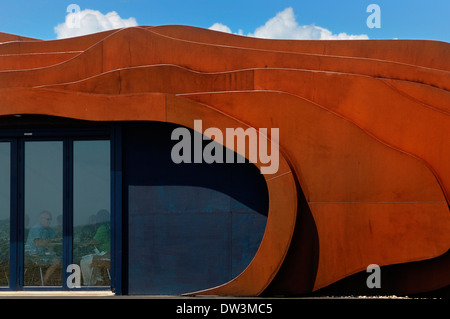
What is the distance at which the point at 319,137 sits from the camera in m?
7.25

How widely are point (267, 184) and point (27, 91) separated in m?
4.43

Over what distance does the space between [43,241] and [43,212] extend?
1.75ft

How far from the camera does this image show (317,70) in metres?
7.90

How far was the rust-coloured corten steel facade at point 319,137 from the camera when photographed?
708cm

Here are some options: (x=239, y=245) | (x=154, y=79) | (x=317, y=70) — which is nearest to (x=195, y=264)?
(x=239, y=245)

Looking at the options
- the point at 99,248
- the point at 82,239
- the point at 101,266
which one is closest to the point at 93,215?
the point at 82,239

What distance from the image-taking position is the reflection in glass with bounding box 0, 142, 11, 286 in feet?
26.1

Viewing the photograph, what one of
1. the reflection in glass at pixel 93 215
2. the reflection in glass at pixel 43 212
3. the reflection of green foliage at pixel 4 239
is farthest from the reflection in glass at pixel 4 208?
the reflection in glass at pixel 93 215

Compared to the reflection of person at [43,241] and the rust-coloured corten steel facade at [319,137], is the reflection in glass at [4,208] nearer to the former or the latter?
the reflection of person at [43,241]

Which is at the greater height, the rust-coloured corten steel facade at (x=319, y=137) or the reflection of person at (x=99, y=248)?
the rust-coloured corten steel facade at (x=319, y=137)

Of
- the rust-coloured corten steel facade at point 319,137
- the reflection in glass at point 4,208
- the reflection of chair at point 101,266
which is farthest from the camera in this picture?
the reflection in glass at point 4,208

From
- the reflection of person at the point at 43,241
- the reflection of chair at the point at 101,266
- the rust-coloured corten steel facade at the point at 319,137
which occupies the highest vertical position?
the rust-coloured corten steel facade at the point at 319,137

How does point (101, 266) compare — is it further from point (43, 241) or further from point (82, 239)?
point (43, 241)

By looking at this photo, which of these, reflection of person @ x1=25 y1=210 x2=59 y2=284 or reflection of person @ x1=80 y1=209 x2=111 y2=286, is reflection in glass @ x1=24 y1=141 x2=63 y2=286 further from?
reflection of person @ x1=80 y1=209 x2=111 y2=286
